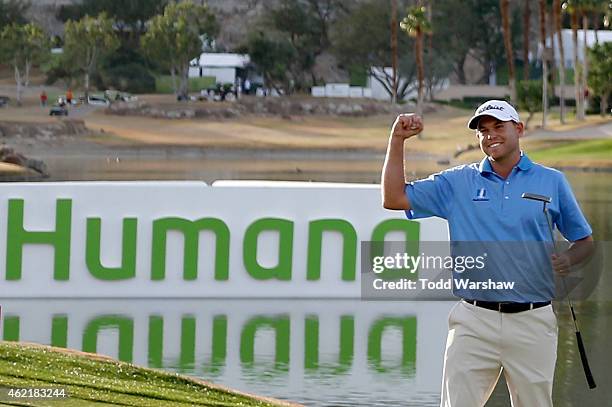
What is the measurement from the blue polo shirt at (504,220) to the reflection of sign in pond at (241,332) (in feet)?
23.5

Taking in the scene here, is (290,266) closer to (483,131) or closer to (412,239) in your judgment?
(412,239)

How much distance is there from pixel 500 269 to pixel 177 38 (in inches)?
4531

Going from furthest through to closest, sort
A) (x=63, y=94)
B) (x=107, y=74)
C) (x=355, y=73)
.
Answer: (x=355, y=73), (x=107, y=74), (x=63, y=94)

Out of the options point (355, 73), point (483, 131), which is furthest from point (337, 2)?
point (483, 131)

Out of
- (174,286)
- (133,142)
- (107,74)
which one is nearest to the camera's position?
(174,286)

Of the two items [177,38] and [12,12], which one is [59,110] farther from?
[12,12]

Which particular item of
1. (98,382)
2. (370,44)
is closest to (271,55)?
(370,44)

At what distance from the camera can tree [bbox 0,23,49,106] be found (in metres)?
120

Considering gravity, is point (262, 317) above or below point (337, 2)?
below

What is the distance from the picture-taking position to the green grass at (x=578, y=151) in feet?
254

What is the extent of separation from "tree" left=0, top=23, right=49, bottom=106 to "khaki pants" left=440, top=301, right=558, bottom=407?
11285 cm

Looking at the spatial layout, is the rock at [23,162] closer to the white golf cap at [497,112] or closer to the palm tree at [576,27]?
the palm tree at [576,27]

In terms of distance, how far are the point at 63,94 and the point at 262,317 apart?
106593mm

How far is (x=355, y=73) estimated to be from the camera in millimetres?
141000
